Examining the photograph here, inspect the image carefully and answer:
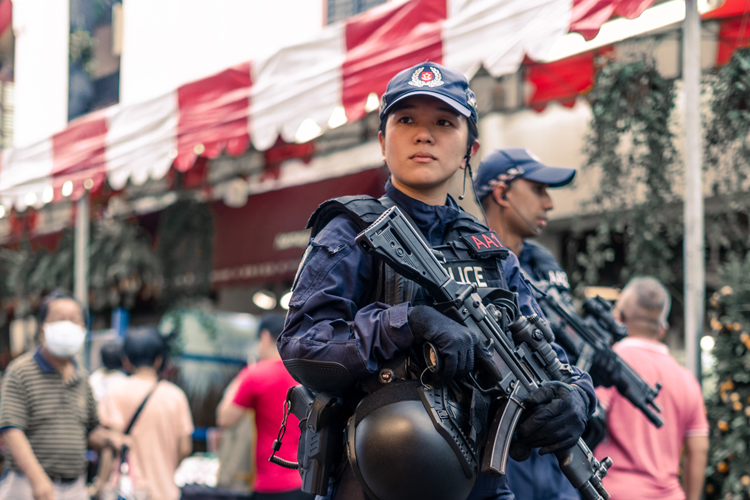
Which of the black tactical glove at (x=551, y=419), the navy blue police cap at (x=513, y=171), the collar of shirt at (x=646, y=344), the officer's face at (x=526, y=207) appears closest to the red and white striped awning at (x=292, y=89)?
the navy blue police cap at (x=513, y=171)

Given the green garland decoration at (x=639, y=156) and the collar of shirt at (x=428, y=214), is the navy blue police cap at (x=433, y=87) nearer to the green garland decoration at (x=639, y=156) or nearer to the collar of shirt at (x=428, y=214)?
the collar of shirt at (x=428, y=214)

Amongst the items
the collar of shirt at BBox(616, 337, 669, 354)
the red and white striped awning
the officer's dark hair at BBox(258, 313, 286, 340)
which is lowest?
the collar of shirt at BBox(616, 337, 669, 354)

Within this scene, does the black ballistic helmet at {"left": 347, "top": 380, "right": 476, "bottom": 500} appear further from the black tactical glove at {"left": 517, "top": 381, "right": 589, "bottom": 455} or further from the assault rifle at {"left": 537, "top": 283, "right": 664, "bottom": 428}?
the assault rifle at {"left": 537, "top": 283, "right": 664, "bottom": 428}

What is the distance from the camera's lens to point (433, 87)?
6.60 ft

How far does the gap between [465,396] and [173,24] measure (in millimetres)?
7897

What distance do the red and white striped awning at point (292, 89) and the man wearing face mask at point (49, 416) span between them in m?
1.56

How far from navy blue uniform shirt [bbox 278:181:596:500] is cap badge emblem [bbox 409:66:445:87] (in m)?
0.31

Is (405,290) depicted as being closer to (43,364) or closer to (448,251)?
(448,251)

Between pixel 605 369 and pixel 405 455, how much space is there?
177 cm

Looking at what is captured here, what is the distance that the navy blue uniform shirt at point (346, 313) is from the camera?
5.75 feet

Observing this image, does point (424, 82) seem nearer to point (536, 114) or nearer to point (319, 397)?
point (319, 397)

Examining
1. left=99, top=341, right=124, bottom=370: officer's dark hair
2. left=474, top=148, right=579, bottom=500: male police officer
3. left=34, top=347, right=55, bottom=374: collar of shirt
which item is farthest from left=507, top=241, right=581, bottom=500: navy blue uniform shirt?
left=99, top=341, right=124, bottom=370: officer's dark hair

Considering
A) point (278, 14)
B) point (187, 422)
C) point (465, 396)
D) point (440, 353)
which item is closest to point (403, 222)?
point (440, 353)

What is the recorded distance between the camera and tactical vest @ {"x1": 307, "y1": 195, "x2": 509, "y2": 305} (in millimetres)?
1927
